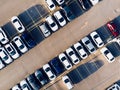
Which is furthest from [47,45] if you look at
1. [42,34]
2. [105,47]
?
[105,47]

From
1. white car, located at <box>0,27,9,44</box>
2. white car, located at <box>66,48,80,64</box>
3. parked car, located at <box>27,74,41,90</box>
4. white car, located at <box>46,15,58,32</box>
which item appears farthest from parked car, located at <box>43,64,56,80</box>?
white car, located at <box>0,27,9,44</box>

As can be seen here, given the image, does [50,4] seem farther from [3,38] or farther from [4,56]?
[4,56]

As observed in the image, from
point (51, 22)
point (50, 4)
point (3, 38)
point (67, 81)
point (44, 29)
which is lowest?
point (67, 81)

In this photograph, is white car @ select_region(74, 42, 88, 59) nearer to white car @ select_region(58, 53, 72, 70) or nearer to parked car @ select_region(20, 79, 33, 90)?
white car @ select_region(58, 53, 72, 70)

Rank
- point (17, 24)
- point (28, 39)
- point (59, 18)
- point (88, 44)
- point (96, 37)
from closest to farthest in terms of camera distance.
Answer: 1. point (17, 24)
2. point (28, 39)
3. point (59, 18)
4. point (88, 44)
5. point (96, 37)

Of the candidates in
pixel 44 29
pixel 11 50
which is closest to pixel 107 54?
pixel 44 29

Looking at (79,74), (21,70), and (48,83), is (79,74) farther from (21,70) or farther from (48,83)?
(21,70)
